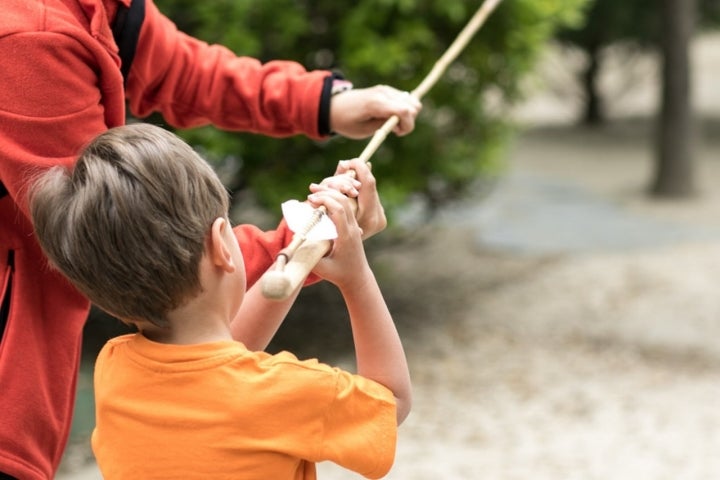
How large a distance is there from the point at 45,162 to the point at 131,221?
0.27 m

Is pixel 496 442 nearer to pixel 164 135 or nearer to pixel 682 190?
pixel 164 135

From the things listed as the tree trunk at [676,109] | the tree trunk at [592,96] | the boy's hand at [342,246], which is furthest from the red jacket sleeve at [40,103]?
the tree trunk at [592,96]

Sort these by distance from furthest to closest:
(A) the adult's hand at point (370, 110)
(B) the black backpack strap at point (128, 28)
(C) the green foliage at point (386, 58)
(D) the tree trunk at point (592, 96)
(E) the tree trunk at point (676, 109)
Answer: (D) the tree trunk at point (592, 96) → (E) the tree trunk at point (676, 109) → (C) the green foliage at point (386, 58) → (A) the adult's hand at point (370, 110) → (B) the black backpack strap at point (128, 28)

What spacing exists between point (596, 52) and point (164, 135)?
11454 mm

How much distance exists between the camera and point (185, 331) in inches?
64.0

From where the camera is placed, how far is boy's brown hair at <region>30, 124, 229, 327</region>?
1.54m

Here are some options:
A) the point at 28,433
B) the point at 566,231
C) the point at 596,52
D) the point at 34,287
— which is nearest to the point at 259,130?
the point at 34,287

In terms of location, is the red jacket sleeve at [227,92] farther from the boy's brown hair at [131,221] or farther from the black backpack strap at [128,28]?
the boy's brown hair at [131,221]

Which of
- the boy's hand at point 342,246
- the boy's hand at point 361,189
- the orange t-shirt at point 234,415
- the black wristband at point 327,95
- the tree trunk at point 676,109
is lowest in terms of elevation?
the orange t-shirt at point 234,415

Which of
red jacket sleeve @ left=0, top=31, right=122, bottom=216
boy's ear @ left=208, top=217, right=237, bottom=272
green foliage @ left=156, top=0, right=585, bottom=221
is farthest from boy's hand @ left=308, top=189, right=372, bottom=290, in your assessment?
green foliage @ left=156, top=0, right=585, bottom=221

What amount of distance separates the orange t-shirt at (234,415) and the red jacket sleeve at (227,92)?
673 mm

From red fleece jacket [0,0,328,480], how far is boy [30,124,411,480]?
0.44 feet

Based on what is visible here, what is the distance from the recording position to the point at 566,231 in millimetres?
8539

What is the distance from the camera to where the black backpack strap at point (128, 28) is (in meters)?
1.93
